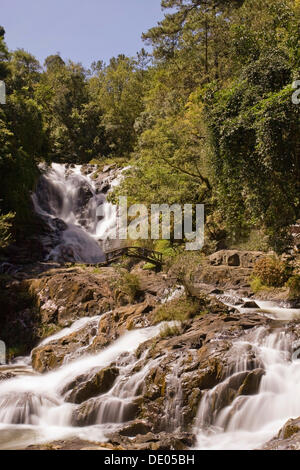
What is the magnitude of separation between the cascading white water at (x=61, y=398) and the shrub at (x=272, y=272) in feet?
17.6

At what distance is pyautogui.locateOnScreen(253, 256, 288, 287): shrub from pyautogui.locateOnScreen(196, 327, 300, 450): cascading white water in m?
6.38

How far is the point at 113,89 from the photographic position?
150 feet

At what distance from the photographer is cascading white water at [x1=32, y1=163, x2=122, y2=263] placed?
24094mm

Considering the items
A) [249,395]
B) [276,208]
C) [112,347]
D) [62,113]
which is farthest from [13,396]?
[62,113]

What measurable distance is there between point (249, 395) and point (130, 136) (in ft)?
121

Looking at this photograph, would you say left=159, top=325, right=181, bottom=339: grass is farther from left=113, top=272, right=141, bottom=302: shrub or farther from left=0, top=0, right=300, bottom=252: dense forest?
left=0, top=0, right=300, bottom=252: dense forest

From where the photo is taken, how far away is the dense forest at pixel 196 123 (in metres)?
11.4

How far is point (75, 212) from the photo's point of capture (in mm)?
27844
